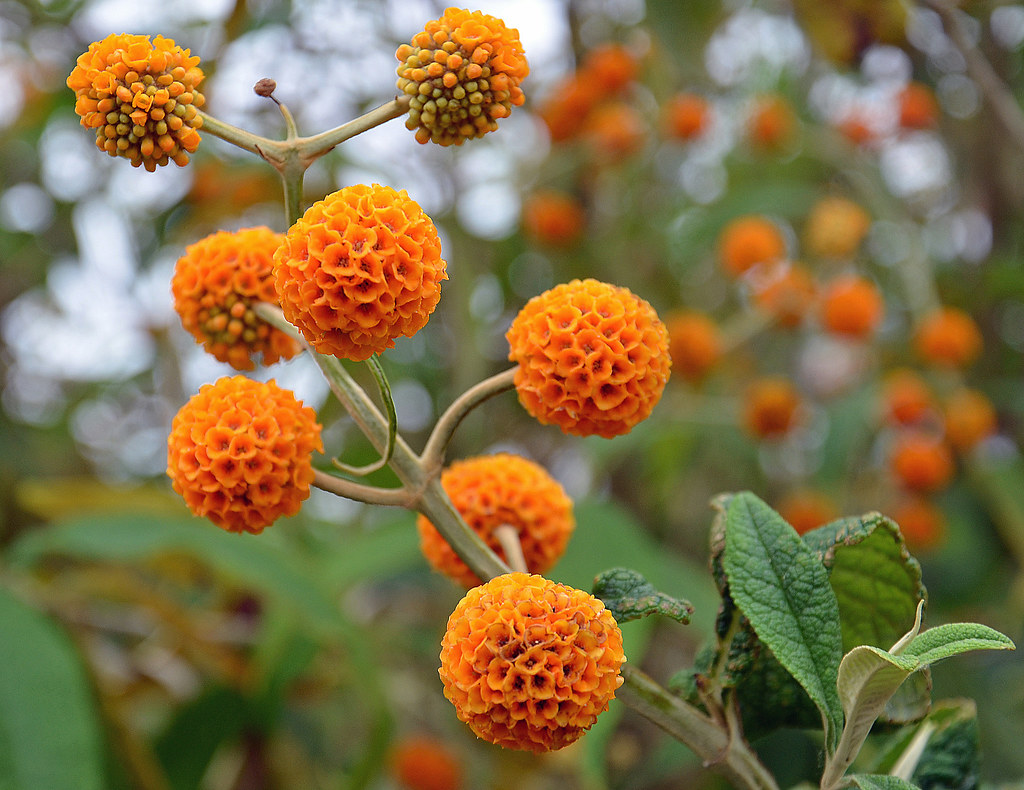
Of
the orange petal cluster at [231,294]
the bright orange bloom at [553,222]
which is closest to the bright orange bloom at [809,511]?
the bright orange bloom at [553,222]

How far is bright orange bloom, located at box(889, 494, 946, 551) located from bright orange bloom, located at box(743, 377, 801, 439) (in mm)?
363

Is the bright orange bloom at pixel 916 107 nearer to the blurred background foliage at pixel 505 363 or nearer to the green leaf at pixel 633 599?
the blurred background foliage at pixel 505 363

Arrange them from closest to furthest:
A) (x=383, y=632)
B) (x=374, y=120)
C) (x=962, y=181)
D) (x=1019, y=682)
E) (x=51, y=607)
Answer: (x=374, y=120)
(x=51, y=607)
(x=1019, y=682)
(x=383, y=632)
(x=962, y=181)

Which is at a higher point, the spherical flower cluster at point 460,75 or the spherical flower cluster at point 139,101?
the spherical flower cluster at point 460,75

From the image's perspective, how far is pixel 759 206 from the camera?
283cm

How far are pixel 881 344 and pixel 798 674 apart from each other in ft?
8.38

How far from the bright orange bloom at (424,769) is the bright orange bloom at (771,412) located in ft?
4.24

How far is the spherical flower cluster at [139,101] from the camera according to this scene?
79 centimetres

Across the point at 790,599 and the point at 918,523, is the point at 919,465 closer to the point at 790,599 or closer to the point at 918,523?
the point at 918,523

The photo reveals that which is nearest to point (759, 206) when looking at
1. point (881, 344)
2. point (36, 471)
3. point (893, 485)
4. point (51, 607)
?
point (881, 344)

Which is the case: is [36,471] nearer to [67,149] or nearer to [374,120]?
[67,149]

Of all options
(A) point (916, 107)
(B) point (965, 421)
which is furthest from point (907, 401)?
(A) point (916, 107)

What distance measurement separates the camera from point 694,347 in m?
2.67

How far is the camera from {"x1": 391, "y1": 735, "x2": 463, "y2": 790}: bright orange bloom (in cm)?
265
